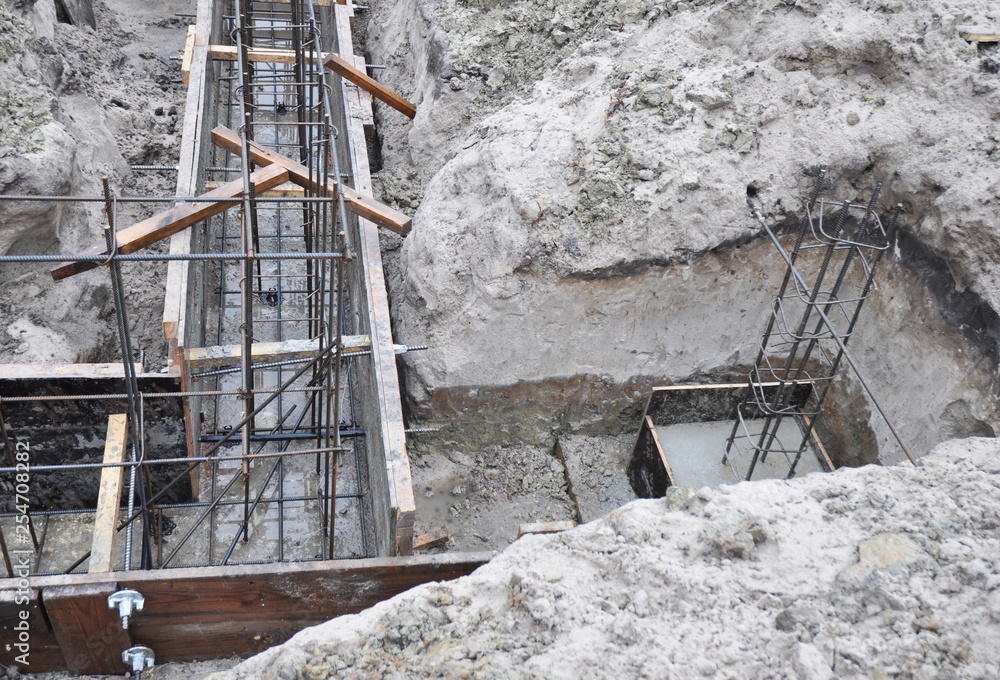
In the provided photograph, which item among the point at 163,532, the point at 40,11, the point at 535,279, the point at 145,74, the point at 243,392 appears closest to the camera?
the point at 243,392

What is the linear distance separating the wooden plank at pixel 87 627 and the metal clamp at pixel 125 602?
1.6 inches

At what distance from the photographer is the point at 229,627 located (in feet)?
12.6

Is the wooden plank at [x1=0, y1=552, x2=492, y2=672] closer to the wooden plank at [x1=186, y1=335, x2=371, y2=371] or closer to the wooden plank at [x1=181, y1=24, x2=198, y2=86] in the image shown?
the wooden plank at [x1=186, y1=335, x2=371, y2=371]

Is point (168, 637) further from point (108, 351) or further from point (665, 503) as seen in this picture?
point (108, 351)

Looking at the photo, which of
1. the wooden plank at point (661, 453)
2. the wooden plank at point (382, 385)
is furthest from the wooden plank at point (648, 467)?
the wooden plank at point (382, 385)

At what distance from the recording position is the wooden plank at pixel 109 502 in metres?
4.11

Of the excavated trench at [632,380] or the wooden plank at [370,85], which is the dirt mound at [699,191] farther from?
the wooden plank at [370,85]

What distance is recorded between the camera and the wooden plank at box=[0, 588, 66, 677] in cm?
339

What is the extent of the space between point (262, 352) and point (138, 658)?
2219 millimetres

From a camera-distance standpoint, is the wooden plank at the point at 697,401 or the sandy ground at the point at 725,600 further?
the wooden plank at the point at 697,401

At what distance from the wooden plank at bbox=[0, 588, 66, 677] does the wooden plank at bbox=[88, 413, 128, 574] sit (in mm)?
407

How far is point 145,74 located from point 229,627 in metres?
7.55


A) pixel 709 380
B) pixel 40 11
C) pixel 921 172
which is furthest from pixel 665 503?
pixel 40 11

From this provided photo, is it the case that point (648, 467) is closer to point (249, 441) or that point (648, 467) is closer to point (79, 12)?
point (249, 441)
